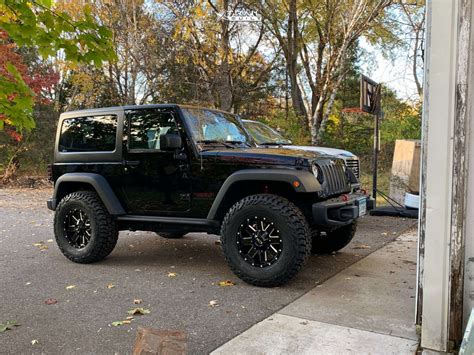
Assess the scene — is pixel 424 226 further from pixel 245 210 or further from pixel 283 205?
pixel 245 210

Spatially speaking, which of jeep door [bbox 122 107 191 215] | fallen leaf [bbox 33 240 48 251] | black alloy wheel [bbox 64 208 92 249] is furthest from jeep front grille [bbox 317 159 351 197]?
fallen leaf [bbox 33 240 48 251]

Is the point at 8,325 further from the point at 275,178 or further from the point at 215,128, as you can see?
the point at 215,128

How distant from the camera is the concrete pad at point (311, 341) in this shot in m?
3.33

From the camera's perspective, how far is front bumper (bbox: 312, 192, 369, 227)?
4711 millimetres

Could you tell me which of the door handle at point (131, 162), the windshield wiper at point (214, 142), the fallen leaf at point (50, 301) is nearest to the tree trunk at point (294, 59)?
the windshield wiper at point (214, 142)

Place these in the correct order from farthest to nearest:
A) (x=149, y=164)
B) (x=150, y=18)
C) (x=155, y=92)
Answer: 1. (x=155, y=92)
2. (x=150, y=18)
3. (x=149, y=164)

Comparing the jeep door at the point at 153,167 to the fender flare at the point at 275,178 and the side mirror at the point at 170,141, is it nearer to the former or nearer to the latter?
the side mirror at the point at 170,141

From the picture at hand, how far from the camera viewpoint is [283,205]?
4754mm

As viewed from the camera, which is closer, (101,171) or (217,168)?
(217,168)

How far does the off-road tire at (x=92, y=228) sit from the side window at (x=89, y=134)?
0.62 m

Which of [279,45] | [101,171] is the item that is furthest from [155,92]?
[101,171]

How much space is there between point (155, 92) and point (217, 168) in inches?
583

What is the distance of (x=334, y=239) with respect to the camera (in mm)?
6359

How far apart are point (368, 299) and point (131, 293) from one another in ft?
7.78
